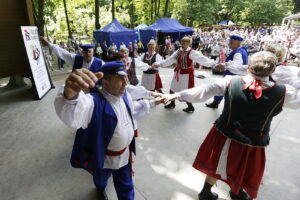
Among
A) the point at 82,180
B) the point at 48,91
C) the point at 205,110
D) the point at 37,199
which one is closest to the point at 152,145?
the point at 82,180

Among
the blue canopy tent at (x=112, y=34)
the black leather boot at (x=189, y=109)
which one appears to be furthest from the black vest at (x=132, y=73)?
the blue canopy tent at (x=112, y=34)

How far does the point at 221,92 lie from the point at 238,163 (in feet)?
2.38

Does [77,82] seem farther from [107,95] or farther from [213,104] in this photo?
[213,104]

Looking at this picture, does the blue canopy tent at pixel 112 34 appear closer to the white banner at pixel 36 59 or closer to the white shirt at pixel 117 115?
the white banner at pixel 36 59

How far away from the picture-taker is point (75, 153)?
1.80 metres

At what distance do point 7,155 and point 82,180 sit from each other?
59.5 inches

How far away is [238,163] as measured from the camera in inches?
76.8

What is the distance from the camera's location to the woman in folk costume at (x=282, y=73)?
2.24 metres

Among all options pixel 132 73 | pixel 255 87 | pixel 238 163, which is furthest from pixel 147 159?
pixel 255 87

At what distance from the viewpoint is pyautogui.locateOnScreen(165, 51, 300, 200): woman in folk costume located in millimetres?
1671

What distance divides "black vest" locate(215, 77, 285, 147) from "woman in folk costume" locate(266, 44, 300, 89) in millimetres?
613

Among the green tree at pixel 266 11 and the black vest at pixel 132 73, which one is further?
the green tree at pixel 266 11

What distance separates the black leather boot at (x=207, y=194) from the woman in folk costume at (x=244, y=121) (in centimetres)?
5

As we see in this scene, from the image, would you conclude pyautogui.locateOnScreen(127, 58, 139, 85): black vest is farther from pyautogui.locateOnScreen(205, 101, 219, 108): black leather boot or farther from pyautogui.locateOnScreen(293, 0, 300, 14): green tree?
pyautogui.locateOnScreen(293, 0, 300, 14): green tree
